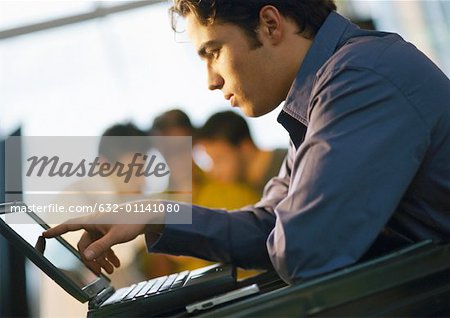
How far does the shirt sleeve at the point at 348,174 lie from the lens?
877mm

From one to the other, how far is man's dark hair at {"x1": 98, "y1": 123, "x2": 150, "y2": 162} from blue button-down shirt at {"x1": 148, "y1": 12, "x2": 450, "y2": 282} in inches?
67.1

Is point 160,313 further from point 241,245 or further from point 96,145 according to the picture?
point 96,145

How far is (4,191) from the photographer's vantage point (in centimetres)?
176

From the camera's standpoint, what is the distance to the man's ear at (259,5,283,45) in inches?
46.3

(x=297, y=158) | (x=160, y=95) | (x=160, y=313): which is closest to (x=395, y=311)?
(x=297, y=158)

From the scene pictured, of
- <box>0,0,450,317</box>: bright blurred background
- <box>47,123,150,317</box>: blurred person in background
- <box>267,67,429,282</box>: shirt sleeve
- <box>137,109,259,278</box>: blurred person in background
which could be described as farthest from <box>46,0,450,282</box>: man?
<box>0,0,450,317</box>: bright blurred background

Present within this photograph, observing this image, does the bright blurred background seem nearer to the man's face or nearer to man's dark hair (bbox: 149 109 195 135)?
man's dark hair (bbox: 149 109 195 135)

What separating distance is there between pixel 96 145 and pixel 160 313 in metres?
1.82

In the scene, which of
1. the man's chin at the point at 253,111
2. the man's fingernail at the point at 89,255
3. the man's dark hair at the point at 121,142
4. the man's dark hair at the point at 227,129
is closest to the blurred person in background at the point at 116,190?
the man's dark hair at the point at 121,142

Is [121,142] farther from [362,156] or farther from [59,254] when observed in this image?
[362,156]

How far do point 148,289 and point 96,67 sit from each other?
329cm

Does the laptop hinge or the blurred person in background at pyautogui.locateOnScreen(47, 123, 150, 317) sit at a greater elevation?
the laptop hinge

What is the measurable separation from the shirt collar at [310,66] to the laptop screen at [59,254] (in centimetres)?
44

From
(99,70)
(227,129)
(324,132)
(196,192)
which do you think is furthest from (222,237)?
(99,70)
